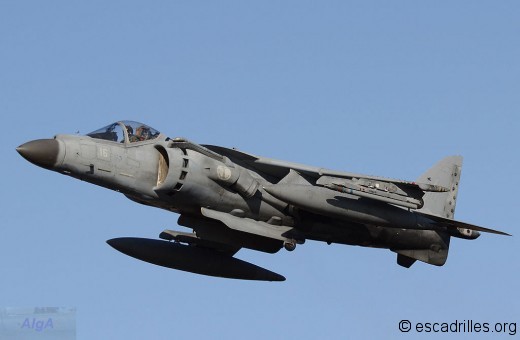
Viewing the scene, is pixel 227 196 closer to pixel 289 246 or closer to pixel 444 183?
pixel 289 246

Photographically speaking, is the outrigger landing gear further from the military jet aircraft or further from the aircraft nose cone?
the aircraft nose cone

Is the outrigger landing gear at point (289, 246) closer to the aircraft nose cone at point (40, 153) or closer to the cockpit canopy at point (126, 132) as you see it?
the cockpit canopy at point (126, 132)

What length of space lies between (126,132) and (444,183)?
26.0 feet

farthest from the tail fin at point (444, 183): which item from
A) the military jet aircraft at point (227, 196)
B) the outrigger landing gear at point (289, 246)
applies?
the outrigger landing gear at point (289, 246)

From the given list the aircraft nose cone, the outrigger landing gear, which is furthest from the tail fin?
the aircraft nose cone

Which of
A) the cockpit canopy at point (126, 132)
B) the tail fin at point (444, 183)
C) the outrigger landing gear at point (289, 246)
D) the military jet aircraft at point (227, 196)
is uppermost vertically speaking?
the tail fin at point (444, 183)

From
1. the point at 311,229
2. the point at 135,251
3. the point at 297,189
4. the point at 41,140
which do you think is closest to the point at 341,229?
the point at 311,229

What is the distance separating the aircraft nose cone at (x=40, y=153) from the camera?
22.2 meters

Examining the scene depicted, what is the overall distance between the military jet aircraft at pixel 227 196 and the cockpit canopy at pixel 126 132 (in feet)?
0.06

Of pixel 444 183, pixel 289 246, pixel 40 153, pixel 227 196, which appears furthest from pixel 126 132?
pixel 444 183

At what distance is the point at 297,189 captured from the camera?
2325 centimetres

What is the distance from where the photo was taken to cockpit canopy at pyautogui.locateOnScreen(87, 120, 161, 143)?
23.2 meters

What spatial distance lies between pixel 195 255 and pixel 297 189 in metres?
3.55

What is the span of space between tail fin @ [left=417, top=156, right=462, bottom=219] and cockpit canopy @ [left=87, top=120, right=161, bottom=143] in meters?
6.82
